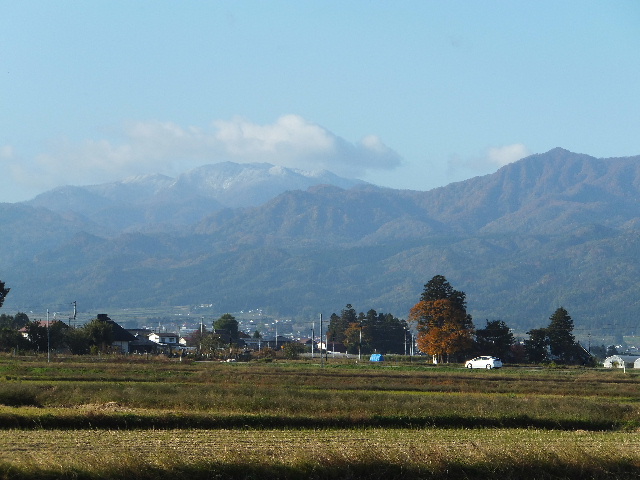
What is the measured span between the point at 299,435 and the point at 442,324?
61841 millimetres

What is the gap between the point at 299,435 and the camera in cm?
2236

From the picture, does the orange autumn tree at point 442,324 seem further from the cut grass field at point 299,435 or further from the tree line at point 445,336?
the cut grass field at point 299,435

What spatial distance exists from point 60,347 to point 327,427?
61.5 meters

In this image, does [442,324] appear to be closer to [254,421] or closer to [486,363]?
[486,363]

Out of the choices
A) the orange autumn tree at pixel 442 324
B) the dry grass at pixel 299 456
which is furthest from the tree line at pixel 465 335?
the dry grass at pixel 299 456

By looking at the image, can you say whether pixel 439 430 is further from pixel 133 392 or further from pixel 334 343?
pixel 334 343

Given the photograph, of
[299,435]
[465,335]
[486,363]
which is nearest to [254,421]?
[299,435]

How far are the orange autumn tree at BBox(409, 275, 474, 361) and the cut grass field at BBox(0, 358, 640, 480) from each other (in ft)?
158

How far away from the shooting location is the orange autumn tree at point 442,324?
80.6 m

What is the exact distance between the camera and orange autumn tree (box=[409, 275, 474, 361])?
80562 millimetres

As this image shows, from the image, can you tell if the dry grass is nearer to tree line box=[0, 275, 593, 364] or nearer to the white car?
the white car

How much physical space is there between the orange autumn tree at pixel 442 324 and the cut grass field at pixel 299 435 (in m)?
48.3

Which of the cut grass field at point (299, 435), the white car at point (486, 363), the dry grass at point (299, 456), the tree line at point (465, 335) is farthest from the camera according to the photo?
the tree line at point (465, 335)

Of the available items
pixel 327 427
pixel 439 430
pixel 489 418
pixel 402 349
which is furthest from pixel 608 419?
pixel 402 349
